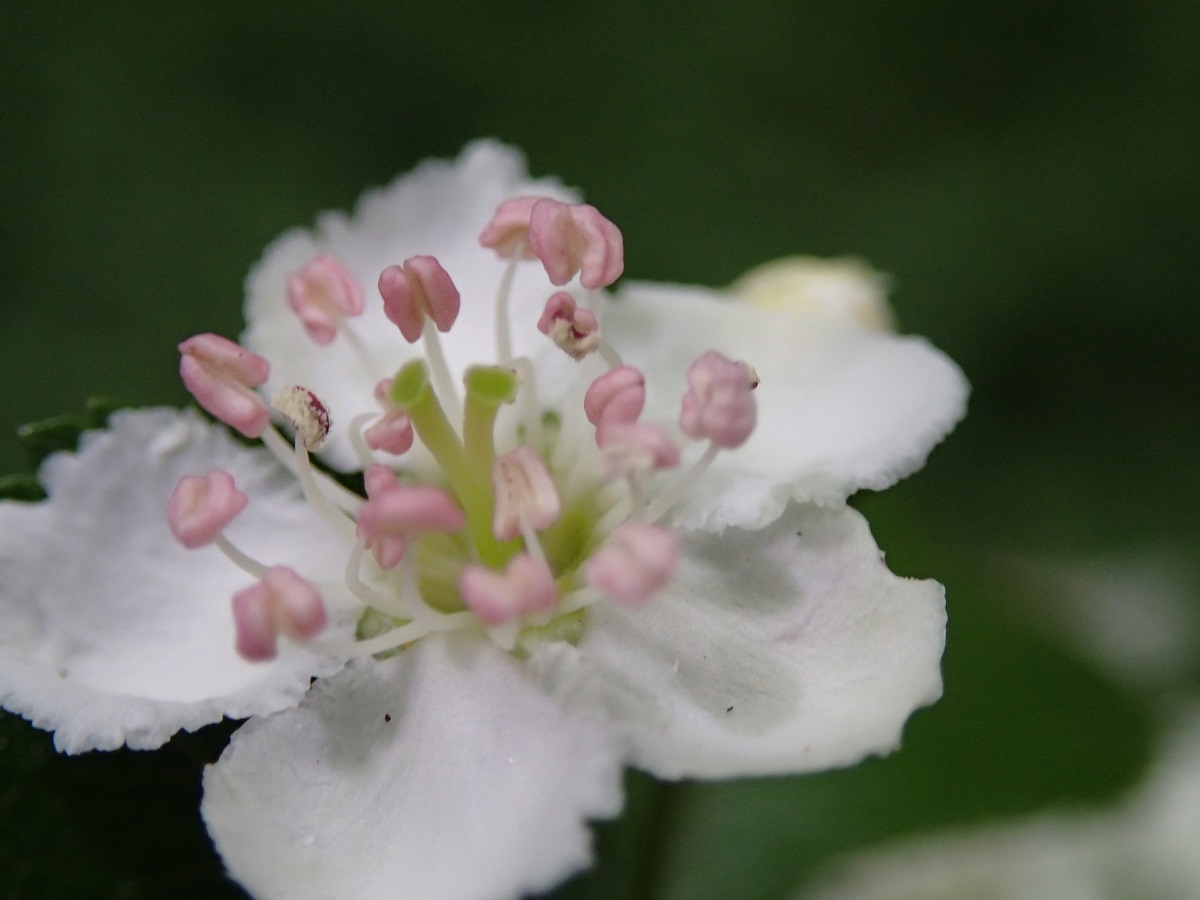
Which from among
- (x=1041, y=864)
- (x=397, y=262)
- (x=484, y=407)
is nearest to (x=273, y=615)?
(x=484, y=407)

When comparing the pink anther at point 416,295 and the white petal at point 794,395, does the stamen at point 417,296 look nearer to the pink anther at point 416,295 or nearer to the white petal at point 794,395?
the pink anther at point 416,295

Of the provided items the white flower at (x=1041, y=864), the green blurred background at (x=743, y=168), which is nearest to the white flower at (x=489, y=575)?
the white flower at (x=1041, y=864)

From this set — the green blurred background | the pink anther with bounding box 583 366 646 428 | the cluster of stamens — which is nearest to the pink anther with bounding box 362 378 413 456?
the cluster of stamens

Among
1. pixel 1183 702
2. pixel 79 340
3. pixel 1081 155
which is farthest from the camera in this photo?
pixel 1081 155

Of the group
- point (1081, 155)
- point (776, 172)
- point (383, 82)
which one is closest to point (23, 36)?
point (383, 82)

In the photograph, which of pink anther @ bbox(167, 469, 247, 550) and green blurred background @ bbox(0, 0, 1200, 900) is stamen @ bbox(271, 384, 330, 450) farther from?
green blurred background @ bbox(0, 0, 1200, 900)

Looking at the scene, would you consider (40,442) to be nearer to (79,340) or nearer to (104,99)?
(79,340)

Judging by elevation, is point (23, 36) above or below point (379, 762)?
below
